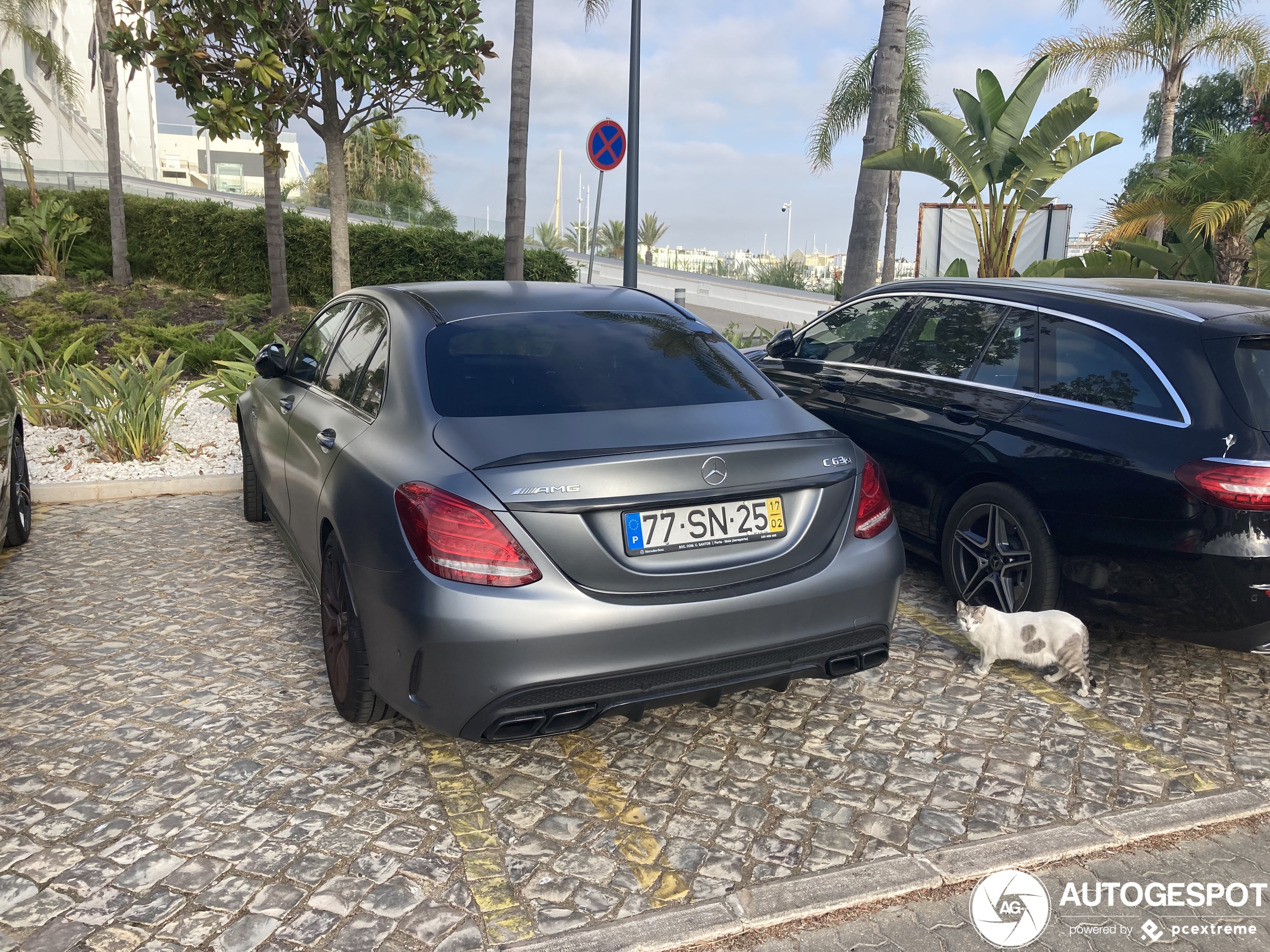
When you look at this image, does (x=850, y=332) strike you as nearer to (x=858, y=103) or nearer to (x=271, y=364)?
(x=271, y=364)

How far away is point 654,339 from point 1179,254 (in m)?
12.8

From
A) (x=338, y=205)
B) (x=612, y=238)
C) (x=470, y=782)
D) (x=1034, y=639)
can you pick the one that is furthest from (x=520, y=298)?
(x=612, y=238)

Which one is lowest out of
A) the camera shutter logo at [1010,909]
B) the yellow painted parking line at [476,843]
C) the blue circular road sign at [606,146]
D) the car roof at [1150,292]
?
the yellow painted parking line at [476,843]

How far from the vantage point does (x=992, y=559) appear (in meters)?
4.57

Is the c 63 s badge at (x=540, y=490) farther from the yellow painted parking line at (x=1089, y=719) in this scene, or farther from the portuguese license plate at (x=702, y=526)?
the yellow painted parking line at (x=1089, y=719)

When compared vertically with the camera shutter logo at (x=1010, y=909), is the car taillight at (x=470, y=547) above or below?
above

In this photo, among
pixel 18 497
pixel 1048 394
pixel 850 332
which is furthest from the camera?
pixel 850 332

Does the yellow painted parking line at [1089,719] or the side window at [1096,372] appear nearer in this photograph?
the yellow painted parking line at [1089,719]

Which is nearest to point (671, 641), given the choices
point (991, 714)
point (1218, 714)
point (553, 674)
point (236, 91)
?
point (553, 674)

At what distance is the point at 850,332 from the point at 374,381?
311cm


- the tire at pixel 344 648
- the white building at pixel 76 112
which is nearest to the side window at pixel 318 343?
the tire at pixel 344 648
